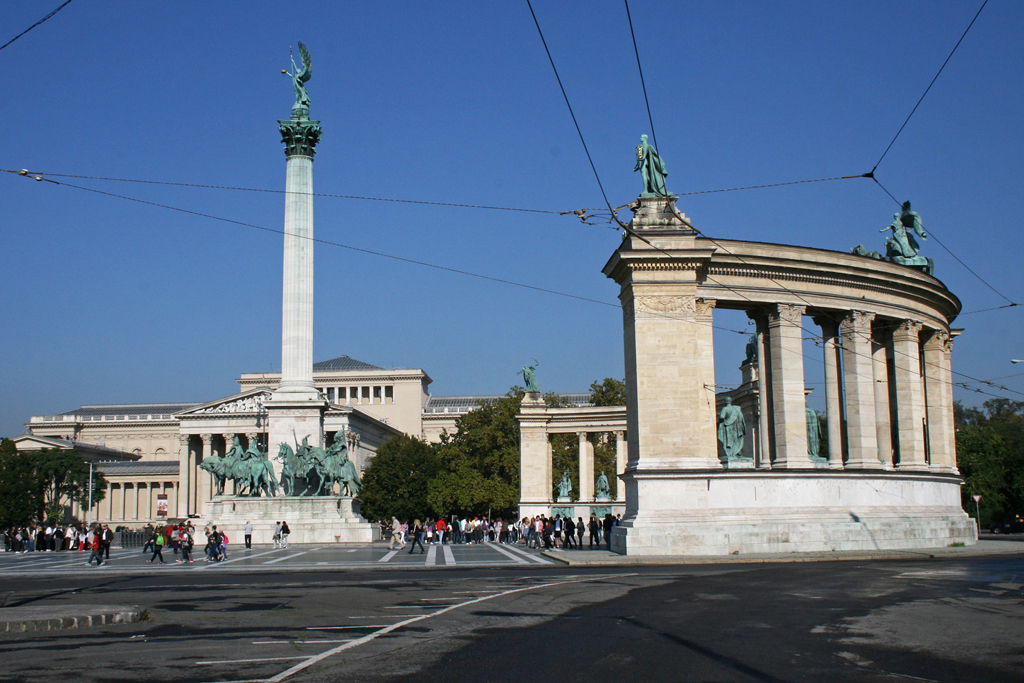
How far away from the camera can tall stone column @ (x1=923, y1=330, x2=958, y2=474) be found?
4041cm

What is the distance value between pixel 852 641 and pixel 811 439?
86.2 ft

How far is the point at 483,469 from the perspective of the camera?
3452 inches

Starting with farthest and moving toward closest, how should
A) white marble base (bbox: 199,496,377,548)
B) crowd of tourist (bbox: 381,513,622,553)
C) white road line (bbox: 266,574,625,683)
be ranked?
1. white marble base (bbox: 199,496,377,548)
2. crowd of tourist (bbox: 381,513,622,553)
3. white road line (bbox: 266,574,625,683)

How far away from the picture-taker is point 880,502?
114ft

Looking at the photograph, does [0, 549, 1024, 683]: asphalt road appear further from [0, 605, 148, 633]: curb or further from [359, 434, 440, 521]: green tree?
[359, 434, 440, 521]: green tree

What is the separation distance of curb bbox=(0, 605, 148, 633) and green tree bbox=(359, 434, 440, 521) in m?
72.9

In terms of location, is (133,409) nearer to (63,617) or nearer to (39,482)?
(39,482)

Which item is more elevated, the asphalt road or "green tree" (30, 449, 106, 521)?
"green tree" (30, 449, 106, 521)

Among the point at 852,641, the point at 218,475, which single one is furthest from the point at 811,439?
the point at 218,475

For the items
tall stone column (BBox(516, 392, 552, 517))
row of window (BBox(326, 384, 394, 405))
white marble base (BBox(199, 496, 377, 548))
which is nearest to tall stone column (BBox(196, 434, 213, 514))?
row of window (BBox(326, 384, 394, 405))

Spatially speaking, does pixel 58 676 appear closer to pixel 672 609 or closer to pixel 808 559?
pixel 672 609

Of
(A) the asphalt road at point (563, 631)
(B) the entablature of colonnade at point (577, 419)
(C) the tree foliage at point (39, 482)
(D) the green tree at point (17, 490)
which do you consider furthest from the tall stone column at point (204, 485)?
(A) the asphalt road at point (563, 631)

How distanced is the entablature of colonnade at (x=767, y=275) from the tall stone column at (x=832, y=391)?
5.40 feet

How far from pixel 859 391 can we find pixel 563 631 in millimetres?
26272
